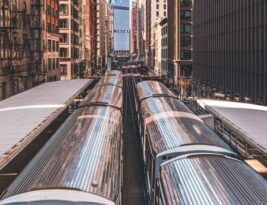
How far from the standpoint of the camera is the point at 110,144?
15.3m

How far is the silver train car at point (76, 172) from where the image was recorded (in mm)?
9852

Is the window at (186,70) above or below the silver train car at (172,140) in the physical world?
above

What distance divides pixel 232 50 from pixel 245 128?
32.1 metres

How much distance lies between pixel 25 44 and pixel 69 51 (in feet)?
140

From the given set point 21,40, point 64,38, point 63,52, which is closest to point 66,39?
point 64,38

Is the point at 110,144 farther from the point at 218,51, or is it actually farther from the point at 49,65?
the point at 49,65

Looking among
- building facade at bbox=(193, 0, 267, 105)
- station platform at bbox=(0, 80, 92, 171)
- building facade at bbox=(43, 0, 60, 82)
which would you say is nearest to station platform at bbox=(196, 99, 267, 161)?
station platform at bbox=(0, 80, 92, 171)

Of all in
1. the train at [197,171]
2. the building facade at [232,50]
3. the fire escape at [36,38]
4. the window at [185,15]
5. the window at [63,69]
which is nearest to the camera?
the train at [197,171]

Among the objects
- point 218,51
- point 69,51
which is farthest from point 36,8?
point 69,51

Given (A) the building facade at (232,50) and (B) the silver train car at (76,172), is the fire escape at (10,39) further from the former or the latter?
(B) the silver train car at (76,172)

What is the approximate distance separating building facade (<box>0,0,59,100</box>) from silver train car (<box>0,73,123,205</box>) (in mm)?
29525

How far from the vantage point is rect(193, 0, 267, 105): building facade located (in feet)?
133

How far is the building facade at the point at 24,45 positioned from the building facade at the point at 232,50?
22969 millimetres

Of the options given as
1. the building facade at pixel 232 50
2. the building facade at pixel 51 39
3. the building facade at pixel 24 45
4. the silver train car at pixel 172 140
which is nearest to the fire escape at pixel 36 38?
the building facade at pixel 24 45
